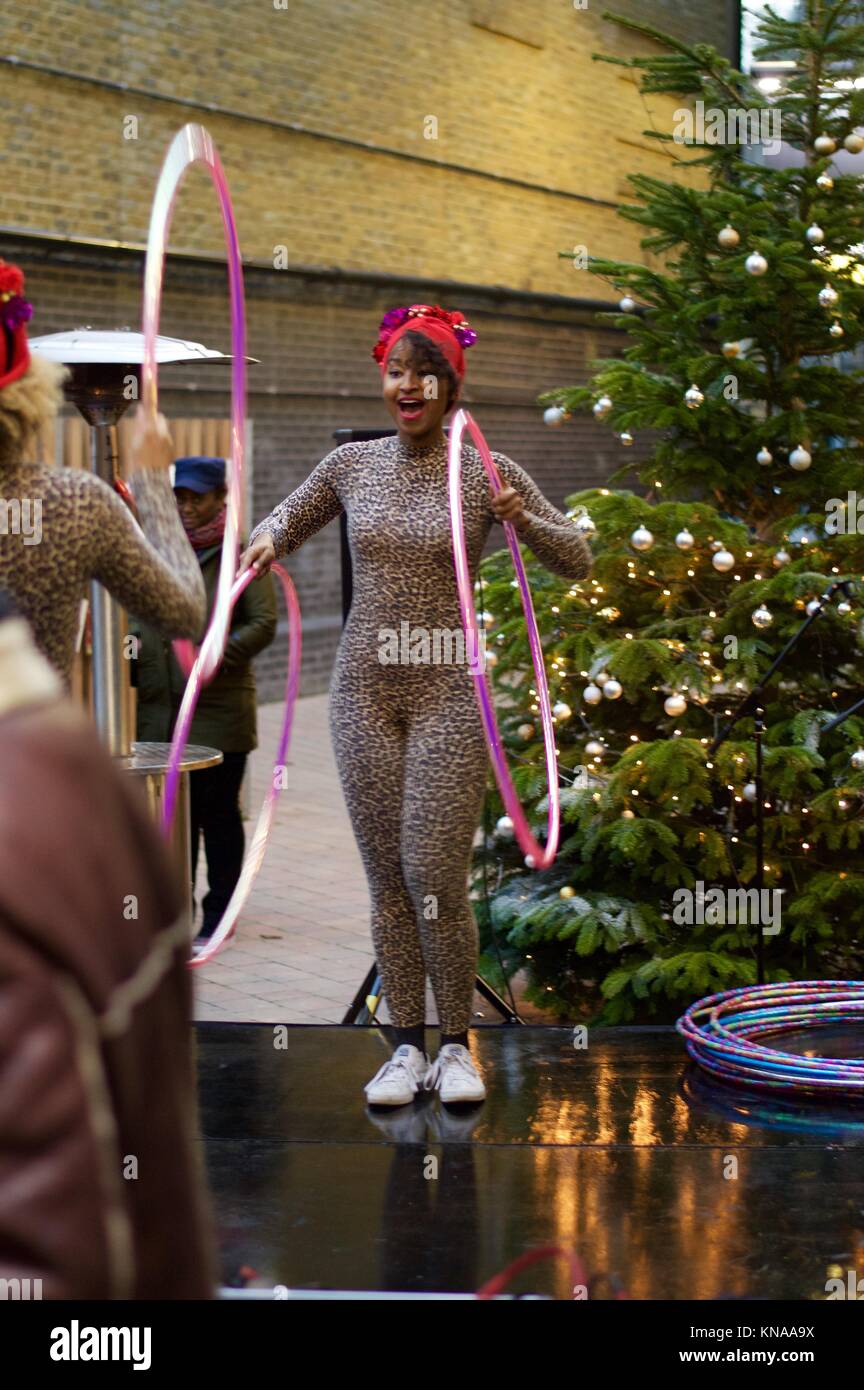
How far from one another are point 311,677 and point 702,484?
9731 millimetres

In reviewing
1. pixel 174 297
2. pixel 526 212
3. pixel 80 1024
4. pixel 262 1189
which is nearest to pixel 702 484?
pixel 262 1189

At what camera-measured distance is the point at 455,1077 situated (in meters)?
4.62

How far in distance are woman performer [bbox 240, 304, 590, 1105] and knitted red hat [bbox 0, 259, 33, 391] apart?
1.76m

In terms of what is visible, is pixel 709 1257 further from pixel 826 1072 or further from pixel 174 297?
A: pixel 174 297

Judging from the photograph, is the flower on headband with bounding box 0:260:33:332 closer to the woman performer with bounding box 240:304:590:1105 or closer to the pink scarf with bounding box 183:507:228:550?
the woman performer with bounding box 240:304:590:1105

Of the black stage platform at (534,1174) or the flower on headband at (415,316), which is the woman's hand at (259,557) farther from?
the black stage platform at (534,1174)

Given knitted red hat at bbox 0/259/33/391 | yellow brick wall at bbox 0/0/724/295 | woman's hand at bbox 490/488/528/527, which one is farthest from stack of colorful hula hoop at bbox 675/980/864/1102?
yellow brick wall at bbox 0/0/724/295

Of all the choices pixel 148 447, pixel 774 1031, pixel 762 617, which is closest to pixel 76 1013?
pixel 148 447

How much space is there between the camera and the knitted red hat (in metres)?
2.59

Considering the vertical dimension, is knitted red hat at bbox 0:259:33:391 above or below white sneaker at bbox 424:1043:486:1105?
above

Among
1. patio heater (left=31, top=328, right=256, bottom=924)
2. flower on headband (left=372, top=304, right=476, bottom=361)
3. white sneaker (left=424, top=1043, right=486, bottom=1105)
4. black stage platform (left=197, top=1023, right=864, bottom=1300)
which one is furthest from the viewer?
patio heater (left=31, top=328, right=256, bottom=924)

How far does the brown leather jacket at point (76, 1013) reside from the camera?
41.9 inches

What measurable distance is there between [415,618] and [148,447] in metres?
1.55

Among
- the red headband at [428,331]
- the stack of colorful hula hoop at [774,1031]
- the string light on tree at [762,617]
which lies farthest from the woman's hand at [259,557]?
the string light on tree at [762,617]
